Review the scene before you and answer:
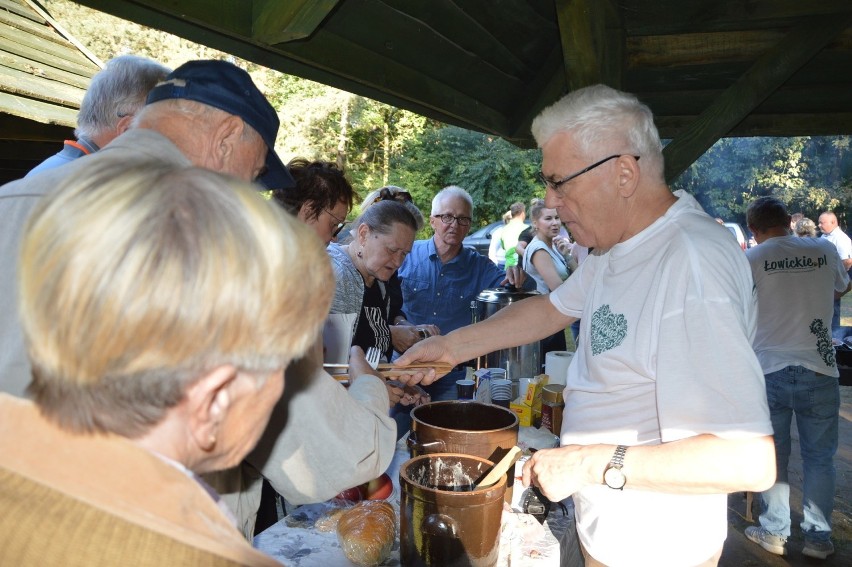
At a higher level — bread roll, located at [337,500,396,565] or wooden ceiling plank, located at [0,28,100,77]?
wooden ceiling plank, located at [0,28,100,77]

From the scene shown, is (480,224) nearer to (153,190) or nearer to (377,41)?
(377,41)

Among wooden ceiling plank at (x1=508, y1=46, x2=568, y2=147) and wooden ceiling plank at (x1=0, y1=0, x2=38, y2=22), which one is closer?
wooden ceiling plank at (x1=508, y1=46, x2=568, y2=147)

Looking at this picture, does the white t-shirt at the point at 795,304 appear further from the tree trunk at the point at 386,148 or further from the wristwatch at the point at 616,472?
the tree trunk at the point at 386,148

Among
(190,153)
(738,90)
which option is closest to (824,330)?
(738,90)

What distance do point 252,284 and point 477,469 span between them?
1056 mm

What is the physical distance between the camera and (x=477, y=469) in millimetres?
1584

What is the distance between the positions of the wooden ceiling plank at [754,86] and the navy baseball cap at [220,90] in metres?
2.43

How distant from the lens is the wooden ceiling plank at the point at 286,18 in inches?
81.3

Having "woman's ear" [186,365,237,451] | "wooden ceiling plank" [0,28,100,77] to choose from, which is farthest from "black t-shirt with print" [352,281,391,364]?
"wooden ceiling plank" [0,28,100,77]

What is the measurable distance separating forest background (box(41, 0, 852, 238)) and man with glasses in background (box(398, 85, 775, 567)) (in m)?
18.6

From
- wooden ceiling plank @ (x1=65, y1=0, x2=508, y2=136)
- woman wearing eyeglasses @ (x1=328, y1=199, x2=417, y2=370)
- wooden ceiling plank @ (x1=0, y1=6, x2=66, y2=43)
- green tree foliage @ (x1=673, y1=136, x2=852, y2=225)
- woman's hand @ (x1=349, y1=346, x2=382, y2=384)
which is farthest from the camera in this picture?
green tree foliage @ (x1=673, y1=136, x2=852, y2=225)

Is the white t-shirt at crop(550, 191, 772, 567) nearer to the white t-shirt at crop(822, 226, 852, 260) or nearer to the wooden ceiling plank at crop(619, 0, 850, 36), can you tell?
the wooden ceiling plank at crop(619, 0, 850, 36)

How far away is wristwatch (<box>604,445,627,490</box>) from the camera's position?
1536mm

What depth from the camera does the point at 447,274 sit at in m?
4.68
